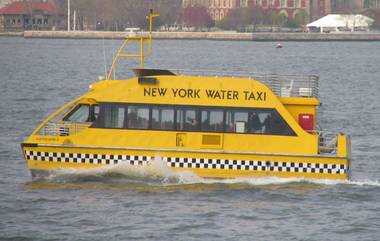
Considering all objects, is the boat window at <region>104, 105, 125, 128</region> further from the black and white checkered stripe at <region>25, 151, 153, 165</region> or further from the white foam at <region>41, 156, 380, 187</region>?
the white foam at <region>41, 156, 380, 187</region>

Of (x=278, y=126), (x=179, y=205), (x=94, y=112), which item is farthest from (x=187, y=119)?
(x=179, y=205)

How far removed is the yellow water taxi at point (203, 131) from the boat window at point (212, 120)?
0.08ft

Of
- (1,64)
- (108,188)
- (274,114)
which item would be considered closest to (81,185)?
(108,188)

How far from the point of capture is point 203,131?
29406 millimetres

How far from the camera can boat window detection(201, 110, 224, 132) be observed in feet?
96.6

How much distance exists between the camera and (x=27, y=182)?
3050 cm

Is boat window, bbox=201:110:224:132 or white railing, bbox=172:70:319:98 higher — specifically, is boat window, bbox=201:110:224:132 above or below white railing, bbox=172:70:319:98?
below

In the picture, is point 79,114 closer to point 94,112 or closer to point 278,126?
point 94,112

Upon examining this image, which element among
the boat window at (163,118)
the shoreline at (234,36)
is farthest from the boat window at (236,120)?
the shoreline at (234,36)

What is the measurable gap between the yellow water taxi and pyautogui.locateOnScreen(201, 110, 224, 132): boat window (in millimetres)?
24

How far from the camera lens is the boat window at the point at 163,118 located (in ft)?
96.8

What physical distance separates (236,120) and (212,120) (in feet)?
1.92

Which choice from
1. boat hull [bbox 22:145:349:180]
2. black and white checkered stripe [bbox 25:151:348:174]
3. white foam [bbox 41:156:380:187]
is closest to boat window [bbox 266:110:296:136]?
boat hull [bbox 22:145:349:180]

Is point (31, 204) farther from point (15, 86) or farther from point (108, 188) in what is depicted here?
point (15, 86)
